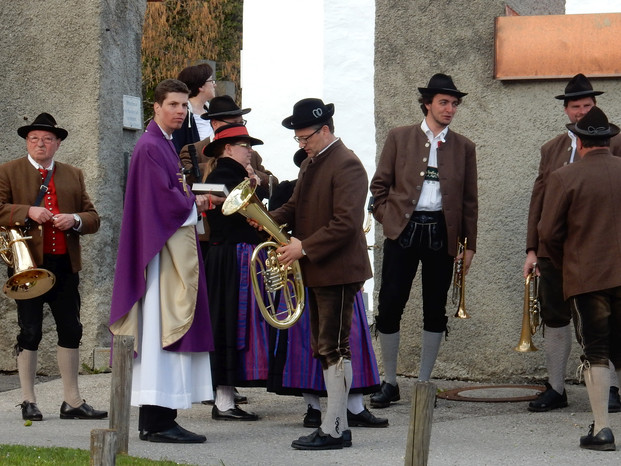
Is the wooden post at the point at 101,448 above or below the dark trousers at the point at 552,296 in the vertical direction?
below

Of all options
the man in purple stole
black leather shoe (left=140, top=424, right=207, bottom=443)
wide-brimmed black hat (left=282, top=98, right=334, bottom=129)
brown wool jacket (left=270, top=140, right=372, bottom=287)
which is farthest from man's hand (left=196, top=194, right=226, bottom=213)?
black leather shoe (left=140, top=424, right=207, bottom=443)

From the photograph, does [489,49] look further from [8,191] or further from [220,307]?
[8,191]

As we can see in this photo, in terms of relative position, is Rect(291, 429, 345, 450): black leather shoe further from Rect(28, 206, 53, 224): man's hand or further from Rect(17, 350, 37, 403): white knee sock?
Rect(28, 206, 53, 224): man's hand

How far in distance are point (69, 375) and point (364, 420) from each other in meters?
1.95

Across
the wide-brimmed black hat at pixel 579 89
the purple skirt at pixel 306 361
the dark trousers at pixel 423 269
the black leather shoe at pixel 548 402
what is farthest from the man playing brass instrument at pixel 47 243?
the wide-brimmed black hat at pixel 579 89

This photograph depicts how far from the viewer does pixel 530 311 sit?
840 cm

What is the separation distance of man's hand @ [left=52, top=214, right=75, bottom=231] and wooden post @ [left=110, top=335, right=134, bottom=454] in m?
1.85

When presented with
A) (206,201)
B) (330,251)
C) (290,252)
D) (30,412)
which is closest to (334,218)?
(330,251)

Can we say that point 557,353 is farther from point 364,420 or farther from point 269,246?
point 269,246

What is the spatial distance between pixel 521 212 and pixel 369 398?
1815mm

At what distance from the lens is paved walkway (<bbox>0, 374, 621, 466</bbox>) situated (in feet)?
21.5

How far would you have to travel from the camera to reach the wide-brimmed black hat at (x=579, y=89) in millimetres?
8133

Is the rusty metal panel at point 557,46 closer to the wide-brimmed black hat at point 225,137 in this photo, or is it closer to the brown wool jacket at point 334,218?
the wide-brimmed black hat at point 225,137

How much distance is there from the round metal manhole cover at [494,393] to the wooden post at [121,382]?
9.93 feet
